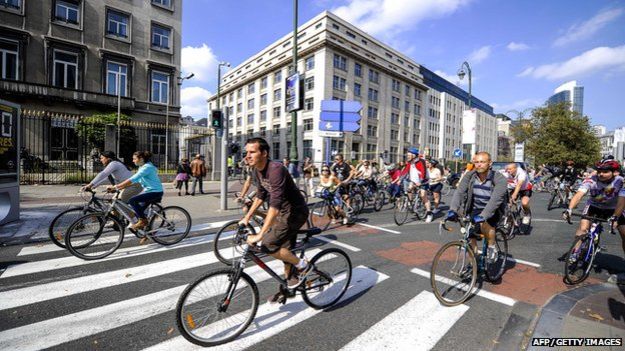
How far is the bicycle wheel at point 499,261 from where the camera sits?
176 inches

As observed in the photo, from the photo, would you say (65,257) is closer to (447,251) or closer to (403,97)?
(447,251)

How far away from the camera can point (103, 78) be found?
23734 mm

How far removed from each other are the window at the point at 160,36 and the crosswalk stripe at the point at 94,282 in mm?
27622

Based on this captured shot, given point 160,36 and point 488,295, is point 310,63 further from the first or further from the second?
point 488,295

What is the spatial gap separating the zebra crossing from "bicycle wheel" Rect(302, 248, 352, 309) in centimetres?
14

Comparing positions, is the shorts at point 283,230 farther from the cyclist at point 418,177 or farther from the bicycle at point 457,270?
the cyclist at point 418,177

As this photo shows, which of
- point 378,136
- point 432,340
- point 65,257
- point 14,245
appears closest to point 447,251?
point 432,340

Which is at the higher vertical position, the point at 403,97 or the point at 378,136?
the point at 403,97

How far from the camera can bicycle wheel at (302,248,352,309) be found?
3.39m

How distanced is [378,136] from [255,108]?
80.1 ft

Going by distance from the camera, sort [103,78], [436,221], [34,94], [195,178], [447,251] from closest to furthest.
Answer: [447,251] → [436,221] → [195,178] → [34,94] → [103,78]

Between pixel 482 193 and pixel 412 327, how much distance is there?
213 centimetres

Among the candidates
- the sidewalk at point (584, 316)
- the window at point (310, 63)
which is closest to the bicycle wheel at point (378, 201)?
the sidewalk at point (584, 316)

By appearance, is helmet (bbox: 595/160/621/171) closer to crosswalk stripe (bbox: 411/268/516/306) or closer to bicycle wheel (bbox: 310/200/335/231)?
crosswalk stripe (bbox: 411/268/516/306)
